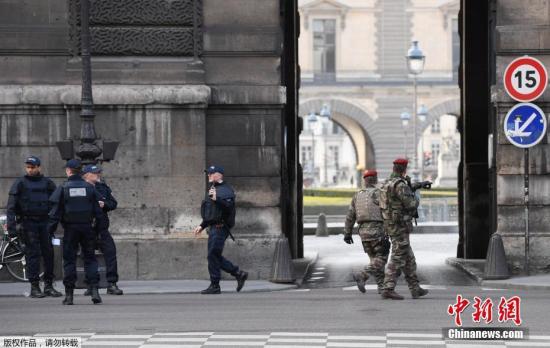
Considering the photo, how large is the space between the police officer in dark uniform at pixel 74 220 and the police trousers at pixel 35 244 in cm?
149

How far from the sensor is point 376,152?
89.0 metres

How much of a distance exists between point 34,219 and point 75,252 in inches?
68.9

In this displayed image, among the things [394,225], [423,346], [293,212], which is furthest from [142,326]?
[293,212]

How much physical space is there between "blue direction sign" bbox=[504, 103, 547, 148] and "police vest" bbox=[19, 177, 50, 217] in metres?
6.78

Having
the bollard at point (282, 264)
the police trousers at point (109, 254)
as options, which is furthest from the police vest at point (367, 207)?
the police trousers at point (109, 254)

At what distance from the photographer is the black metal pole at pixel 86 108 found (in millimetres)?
20688

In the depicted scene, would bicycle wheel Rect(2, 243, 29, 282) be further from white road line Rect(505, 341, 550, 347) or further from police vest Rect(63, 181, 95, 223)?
white road line Rect(505, 341, 550, 347)

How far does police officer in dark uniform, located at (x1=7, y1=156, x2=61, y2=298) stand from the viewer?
1991 cm

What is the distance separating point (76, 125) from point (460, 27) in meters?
9.20

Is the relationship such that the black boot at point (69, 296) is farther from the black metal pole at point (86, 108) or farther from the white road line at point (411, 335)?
the white road line at point (411, 335)

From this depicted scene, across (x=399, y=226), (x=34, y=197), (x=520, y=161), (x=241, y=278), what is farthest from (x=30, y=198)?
(x=520, y=161)

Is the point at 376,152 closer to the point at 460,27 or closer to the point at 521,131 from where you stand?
the point at 460,27

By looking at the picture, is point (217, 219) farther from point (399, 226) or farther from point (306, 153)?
point (306, 153)

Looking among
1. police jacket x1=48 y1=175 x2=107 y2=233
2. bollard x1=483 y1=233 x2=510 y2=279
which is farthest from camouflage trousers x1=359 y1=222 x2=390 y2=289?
police jacket x1=48 y1=175 x2=107 y2=233
